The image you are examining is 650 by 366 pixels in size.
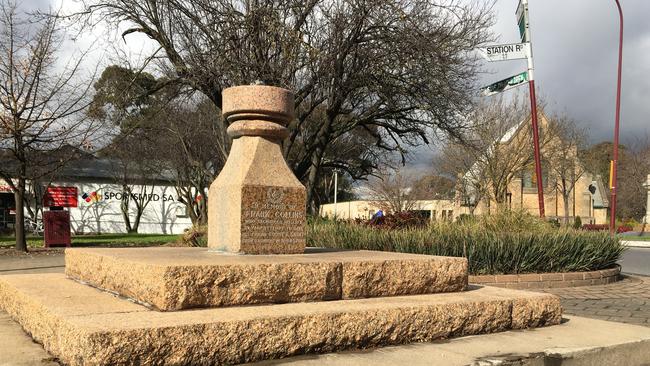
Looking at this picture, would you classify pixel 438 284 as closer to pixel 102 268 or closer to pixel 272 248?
pixel 272 248

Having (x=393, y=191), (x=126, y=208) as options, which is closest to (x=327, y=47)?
(x=126, y=208)

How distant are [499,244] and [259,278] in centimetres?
677

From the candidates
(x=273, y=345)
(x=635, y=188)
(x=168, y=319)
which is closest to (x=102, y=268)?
(x=168, y=319)

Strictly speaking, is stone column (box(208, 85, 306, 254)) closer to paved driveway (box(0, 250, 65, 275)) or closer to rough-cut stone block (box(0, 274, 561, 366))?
rough-cut stone block (box(0, 274, 561, 366))

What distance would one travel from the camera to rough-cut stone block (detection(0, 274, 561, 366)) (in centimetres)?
353

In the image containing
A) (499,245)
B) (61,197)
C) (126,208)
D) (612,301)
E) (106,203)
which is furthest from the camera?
(106,203)

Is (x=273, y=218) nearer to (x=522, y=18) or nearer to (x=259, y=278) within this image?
(x=259, y=278)

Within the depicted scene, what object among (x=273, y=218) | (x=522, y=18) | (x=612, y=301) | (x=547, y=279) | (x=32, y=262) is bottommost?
(x=612, y=301)

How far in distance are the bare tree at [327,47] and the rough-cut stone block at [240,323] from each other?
27.9ft

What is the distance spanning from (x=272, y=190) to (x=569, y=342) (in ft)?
10.1

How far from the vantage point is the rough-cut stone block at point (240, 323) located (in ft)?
11.6

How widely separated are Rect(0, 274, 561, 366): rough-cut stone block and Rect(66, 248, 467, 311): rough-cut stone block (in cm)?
13

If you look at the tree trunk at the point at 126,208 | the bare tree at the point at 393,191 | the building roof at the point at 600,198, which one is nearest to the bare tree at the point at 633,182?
the building roof at the point at 600,198

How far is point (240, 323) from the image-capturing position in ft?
12.8
